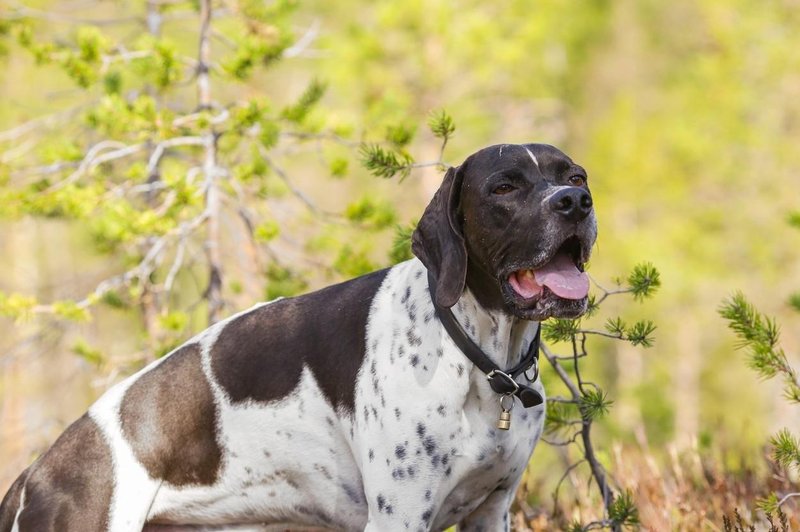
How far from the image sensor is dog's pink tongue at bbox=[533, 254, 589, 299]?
3629mm

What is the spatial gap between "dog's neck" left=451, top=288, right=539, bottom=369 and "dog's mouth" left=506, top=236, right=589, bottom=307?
0.56 ft

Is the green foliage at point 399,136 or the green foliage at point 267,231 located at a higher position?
the green foliage at point 399,136

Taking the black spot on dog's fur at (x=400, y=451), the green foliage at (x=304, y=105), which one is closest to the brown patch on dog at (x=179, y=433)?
the black spot on dog's fur at (x=400, y=451)

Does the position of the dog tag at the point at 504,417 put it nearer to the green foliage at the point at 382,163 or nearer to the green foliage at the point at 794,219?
the green foliage at the point at 382,163

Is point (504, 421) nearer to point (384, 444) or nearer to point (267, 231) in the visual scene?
point (384, 444)

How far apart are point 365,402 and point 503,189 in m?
0.89

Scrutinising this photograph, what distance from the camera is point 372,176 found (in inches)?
220

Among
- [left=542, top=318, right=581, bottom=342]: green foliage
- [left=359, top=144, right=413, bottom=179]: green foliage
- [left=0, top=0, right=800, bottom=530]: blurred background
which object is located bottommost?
[left=0, top=0, right=800, bottom=530]: blurred background

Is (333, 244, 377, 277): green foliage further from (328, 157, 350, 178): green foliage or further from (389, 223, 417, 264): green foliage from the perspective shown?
(389, 223, 417, 264): green foliage

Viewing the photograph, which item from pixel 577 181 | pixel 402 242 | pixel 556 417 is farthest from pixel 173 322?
pixel 577 181

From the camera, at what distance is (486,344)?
3834 mm

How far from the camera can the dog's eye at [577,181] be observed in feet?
12.6

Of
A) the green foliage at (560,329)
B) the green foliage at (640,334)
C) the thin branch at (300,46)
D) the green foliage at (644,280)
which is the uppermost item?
the green foliage at (644,280)

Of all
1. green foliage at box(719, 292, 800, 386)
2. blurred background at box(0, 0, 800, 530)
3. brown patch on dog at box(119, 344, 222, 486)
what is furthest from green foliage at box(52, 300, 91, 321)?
green foliage at box(719, 292, 800, 386)
